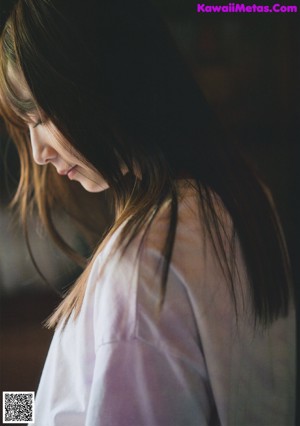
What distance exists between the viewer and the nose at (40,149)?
64cm

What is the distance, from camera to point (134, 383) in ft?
1.74

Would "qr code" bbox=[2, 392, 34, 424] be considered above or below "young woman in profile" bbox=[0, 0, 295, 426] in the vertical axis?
below

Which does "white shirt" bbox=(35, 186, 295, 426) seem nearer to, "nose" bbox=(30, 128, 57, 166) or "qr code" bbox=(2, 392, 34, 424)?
"qr code" bbox=(2, 392, 34, 424)

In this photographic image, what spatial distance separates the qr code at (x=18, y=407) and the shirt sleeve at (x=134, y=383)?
158 millimetres

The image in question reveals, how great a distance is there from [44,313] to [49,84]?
Answer: 1.03ft

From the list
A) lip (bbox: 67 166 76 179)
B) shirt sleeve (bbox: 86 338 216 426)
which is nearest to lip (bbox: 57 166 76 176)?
lip (bbox: 67 166 76 179)

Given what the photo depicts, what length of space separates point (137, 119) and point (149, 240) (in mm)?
156

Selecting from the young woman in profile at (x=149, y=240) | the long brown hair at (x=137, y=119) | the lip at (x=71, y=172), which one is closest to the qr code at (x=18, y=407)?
the young woman in profile at (x=149, y=240)

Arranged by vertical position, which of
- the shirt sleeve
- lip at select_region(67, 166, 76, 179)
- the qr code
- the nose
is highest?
the nose

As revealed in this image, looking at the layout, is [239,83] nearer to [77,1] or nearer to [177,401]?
[77,1]

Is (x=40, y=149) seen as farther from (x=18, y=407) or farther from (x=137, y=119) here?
(x=18, y=407)

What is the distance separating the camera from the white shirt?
0.53 meters

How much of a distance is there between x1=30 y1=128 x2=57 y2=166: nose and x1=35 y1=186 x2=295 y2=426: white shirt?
0.15 metres

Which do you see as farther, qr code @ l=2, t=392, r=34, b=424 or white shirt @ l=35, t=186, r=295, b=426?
qr code @ l=2, t=392, r=34, b=424
